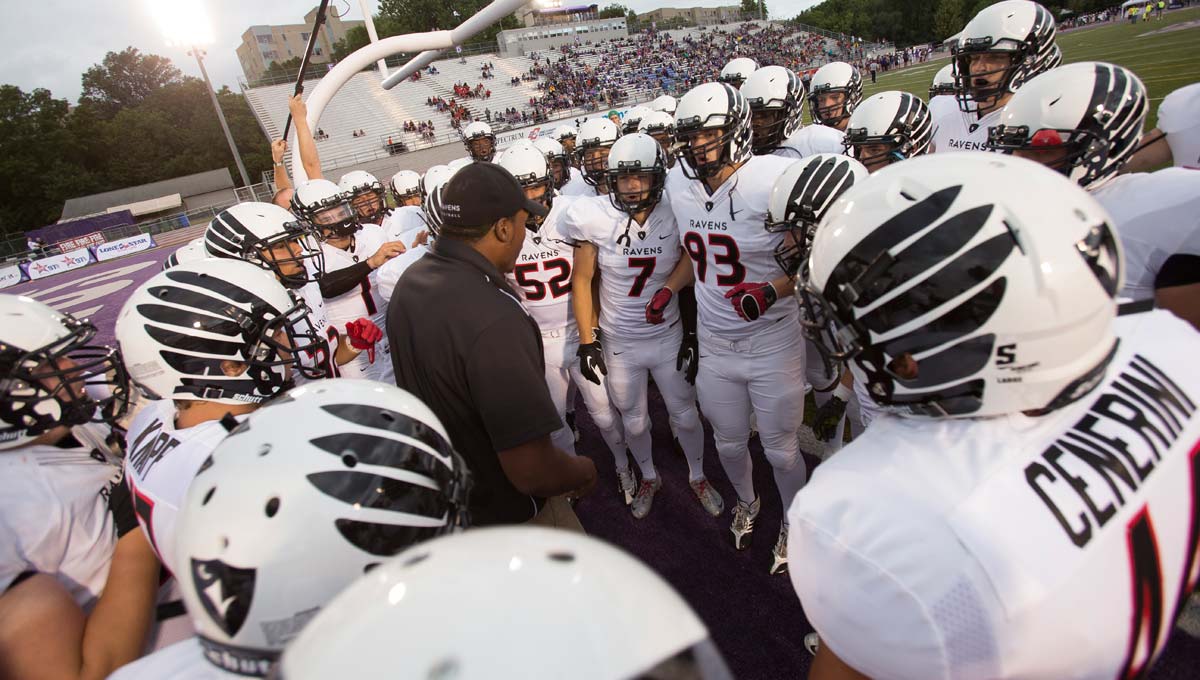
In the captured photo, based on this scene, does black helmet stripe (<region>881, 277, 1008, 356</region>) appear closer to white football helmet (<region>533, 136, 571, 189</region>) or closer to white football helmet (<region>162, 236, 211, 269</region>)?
white football helmet (<region>162, 236, 211, 269</region>)

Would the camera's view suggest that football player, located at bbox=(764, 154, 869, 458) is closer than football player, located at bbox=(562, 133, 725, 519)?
Yes

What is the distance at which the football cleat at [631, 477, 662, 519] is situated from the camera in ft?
12.1

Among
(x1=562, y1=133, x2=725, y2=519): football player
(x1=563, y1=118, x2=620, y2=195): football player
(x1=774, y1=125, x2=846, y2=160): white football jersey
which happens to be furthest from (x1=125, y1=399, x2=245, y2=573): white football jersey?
(x1=774, y1=125, x2=846, y2=160): white football jersey

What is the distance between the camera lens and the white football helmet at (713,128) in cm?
300

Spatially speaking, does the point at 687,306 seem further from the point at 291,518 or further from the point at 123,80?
the point at 123,80

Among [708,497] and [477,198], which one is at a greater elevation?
[477,198]

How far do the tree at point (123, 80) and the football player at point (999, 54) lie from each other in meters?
66.5

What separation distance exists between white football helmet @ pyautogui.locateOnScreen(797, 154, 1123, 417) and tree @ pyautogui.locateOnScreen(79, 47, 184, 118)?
6752 centimetres

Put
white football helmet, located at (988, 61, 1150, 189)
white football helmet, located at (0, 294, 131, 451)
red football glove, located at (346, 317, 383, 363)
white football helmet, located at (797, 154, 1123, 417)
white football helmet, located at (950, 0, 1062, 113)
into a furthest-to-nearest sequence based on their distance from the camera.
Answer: white football helmet, located at (950, 0, 1062, 113)
red football glove, located at (346, 317, 383, 363)
white football helmet, located at (988, 61, 1150, 189)
white football helmet, located at (0, 294, 131, 451)
white football helmet, located at (797, 154, 1123, 417)

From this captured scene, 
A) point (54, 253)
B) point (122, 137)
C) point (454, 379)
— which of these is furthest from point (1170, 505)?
point (122, 137)

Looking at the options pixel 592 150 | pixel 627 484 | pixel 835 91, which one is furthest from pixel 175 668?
pixel 835 91

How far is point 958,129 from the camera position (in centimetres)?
429

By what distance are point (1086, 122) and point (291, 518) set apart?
9.65 feet

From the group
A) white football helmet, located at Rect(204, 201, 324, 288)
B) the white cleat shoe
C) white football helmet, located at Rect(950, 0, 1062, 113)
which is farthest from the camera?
the white cleat shoe
